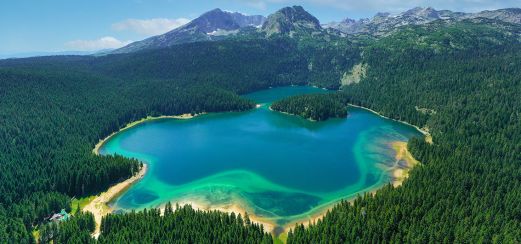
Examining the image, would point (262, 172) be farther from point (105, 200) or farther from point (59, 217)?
point (59, 217)

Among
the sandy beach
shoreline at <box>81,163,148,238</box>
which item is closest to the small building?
shoreline at <box>81,163,148,238</box>

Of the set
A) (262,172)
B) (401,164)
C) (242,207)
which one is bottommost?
(242,207)

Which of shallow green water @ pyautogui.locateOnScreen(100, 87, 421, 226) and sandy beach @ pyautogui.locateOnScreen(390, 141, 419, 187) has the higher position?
sandy beach @ pyautogui.locateOnScreen(390, 141, 419, 187)

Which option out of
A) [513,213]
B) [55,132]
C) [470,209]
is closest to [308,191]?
[470,209]

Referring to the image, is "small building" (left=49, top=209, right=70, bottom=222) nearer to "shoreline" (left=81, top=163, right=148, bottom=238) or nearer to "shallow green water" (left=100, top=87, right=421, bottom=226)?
"shoreline" (left=81, top=163, right=148, bottom=238)

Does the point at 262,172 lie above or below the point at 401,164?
below

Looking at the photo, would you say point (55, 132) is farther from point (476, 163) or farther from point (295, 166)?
point (476, 163)

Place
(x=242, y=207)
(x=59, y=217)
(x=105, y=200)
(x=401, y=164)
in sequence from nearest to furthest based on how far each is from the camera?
1. (x=59, y=217)
2. (x=242, y=207)
3. (x=105, y=200)
4. (x=401, y=164)

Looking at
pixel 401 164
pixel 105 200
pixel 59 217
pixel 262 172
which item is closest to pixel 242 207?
pixel 262 172

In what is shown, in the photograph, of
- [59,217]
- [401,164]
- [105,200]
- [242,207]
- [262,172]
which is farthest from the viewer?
[401,164]
